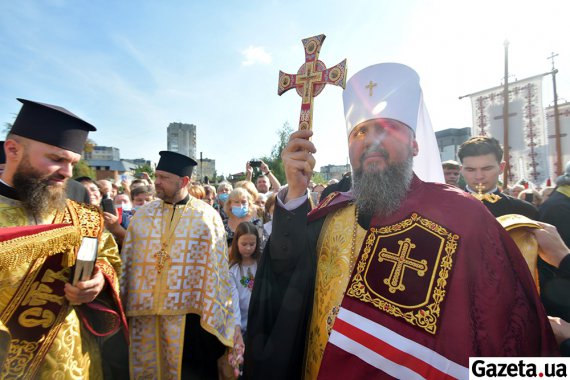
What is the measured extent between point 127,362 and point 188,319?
0.77 meters

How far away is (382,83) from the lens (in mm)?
2412

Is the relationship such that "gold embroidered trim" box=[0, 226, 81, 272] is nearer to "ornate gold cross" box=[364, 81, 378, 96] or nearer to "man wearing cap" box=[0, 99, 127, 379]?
"man wearing cap" box=[0, 99, 127, 379]

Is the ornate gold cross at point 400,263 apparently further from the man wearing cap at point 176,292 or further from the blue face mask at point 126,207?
the blue face mask at point 126,207

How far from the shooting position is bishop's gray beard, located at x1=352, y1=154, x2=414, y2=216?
1938 millimetres

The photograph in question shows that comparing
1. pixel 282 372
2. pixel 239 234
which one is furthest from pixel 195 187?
pixel 282 372

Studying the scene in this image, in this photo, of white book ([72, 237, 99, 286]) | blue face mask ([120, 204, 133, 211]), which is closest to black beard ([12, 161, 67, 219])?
white book ([72, 237, 99, 286])

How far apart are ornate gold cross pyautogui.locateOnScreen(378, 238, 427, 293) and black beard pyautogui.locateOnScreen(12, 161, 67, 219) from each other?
2.25 metres

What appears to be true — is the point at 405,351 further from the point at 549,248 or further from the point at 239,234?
the point at 239,234

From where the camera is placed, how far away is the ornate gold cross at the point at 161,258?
11.8 feet

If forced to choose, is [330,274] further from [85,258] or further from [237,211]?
[237,211]

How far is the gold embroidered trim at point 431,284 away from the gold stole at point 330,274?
0.36ft

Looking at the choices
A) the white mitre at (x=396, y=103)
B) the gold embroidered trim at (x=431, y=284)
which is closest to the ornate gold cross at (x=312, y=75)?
the white mitre at (x=396, y=103)

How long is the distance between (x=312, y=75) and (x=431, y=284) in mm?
1806

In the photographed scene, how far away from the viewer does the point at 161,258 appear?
3.62m
